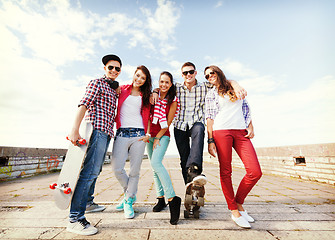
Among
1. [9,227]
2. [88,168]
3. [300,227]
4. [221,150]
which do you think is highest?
[221,150]

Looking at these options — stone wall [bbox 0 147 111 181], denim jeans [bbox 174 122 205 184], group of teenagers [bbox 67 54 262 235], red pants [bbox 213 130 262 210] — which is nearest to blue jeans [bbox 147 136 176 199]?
group of teenagers [bbox 67 54 262 235]

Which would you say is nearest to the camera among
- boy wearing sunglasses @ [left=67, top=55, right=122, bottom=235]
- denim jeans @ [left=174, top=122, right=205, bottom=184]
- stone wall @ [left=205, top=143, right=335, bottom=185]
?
boy wearing sunglasses @ [left=67, top=55, right=122, bottom=235]

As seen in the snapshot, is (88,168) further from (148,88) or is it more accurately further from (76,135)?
(148,88)

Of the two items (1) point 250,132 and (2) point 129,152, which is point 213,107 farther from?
(2) point 129,152

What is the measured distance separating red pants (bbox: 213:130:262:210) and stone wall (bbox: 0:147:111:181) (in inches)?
269

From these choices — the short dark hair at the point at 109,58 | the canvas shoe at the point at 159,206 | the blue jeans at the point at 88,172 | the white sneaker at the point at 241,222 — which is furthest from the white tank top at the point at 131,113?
the white sneaker at the point at 241,222

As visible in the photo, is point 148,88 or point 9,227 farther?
point 148,88

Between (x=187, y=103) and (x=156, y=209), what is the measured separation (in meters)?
1.65

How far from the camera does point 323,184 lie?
5105 mm

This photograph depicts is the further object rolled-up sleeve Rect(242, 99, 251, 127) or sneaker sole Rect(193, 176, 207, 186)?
rolled-up sleeve Rect(242, 99, 251, 127)

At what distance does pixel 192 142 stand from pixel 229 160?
56cm

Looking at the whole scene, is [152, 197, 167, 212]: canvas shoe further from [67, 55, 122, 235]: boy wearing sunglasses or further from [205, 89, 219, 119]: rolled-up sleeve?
[205, 89, 219, 119]: rolled-up sleeve

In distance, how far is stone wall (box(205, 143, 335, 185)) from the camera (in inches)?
198

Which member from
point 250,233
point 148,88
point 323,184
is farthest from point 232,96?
point 323,184
